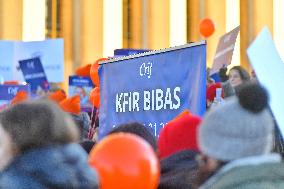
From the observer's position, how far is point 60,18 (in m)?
16.9

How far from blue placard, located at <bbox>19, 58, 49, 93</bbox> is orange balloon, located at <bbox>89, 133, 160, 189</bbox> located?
6.86m

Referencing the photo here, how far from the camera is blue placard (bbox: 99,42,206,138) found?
4.18m

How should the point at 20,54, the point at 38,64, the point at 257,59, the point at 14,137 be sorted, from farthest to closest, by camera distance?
the point at 20,54 < the point at 38,64 < the point at 257,59 < the point at 14,137

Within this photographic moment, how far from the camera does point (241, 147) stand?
215cm

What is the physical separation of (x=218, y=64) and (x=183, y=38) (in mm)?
11027

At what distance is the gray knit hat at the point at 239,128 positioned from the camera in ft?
7.08

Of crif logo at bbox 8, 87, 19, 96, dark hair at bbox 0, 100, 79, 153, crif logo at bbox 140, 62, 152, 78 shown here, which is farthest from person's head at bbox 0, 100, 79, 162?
crif logo at bbox 8, 87, 19, 96

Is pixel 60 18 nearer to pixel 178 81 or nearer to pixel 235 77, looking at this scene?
pixel 235 77

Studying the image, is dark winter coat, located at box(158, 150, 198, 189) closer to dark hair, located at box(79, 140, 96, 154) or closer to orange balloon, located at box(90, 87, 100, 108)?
dark hair, located at box(79, 140, 96, 154)

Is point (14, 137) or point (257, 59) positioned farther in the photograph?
point (257, 59)

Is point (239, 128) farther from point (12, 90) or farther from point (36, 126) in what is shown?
point (12, 90)

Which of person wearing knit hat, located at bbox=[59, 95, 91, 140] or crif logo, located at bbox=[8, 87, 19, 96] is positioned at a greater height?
crif logo, located at bbox=[8, 87, 19, 96]

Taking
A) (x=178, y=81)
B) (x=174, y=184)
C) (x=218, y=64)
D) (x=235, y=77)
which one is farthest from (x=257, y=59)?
(x=218, y=64)

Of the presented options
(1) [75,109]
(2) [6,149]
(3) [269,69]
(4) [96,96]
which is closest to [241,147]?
(3) [269,69]
